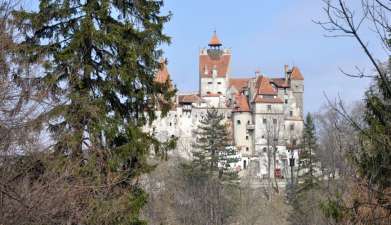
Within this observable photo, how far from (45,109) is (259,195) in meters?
56.2

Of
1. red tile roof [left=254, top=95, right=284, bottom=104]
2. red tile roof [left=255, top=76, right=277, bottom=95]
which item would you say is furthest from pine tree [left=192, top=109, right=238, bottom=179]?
red tile roof [left=255, top=76, right=277, bottom=95]

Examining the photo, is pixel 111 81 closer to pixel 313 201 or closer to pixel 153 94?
pixel 153 94

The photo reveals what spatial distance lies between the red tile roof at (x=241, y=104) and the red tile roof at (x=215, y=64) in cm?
430

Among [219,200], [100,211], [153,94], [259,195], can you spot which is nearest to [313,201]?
[219,200]

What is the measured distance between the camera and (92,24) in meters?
12.1

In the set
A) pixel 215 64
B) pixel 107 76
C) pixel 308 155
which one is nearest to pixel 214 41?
pixel 215 64

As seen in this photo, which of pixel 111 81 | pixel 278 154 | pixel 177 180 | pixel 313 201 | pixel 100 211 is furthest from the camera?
pixel 278 154

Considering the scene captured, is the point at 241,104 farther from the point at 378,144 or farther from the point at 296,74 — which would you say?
the point at 378,144

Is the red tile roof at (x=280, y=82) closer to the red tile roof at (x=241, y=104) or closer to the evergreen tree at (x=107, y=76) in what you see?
the red tile roof at (x=241, y=104)

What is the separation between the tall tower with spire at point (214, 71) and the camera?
284ft

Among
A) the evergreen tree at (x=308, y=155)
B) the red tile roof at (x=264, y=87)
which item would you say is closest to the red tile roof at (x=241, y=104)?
the red tile roof at (x=264, y=87)

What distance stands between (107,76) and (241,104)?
234 feet

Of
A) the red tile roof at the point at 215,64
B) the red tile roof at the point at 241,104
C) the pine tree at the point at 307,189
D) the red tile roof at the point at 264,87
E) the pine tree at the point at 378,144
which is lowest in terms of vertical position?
the pine tree at the point at 307,189

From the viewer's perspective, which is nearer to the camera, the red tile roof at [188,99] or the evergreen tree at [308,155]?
the evergreen tree at [308,155]
